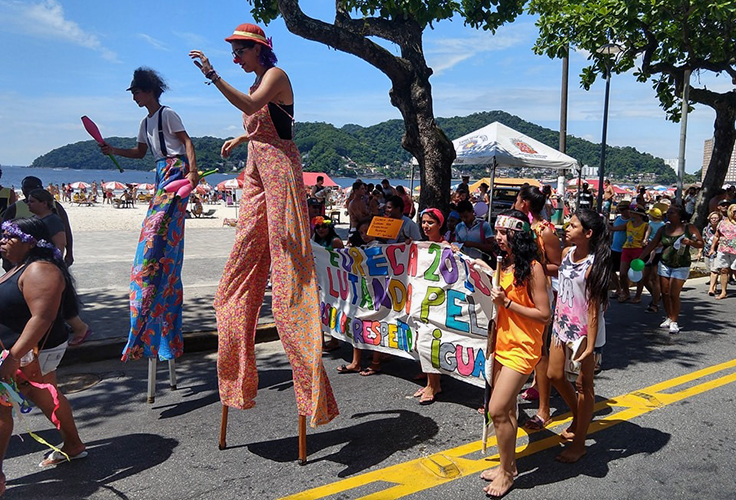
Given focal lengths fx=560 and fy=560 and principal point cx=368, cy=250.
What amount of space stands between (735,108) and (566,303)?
53.1ft

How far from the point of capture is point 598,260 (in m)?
3.80

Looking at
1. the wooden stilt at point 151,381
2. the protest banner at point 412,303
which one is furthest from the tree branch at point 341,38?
the wooden stilt at point 151,381

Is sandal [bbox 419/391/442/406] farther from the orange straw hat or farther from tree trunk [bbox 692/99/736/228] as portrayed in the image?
tree trunk [bbox 692/99/736/228]

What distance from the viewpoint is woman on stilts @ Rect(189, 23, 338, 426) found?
3594 mm

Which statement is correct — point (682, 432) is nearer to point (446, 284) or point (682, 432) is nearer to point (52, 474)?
point (446, 284)

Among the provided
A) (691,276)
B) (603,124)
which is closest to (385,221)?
(691,276)

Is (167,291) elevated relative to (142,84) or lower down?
lower down

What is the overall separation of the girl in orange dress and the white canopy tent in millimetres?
10552

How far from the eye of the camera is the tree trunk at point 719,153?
16625 millimetres

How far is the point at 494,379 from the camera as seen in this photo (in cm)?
363

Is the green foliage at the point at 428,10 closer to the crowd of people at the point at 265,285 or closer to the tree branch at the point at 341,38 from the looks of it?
the tree branch at the point at 341,38

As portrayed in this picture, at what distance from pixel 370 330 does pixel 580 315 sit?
212cm

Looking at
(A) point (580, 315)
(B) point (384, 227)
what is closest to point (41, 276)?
(B) point (384, 227)

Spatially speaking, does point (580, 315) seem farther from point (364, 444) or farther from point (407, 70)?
point (407, 70)
